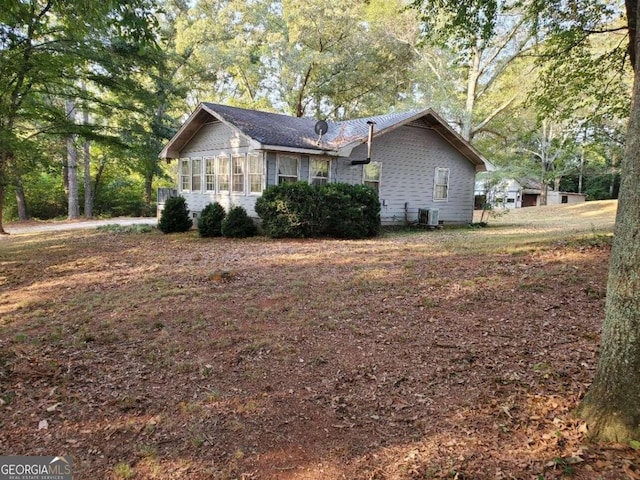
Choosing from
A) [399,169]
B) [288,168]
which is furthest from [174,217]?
[399,169]

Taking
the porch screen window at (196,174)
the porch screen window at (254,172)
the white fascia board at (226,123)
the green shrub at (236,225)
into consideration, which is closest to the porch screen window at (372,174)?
the porch screen window at (254,172)

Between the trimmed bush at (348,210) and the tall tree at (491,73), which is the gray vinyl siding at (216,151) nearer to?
the trimmed bush at (348,210)

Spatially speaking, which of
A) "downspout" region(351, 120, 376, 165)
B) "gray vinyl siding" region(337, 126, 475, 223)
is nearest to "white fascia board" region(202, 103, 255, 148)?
"gray vinyl siding" region(337, 126, 475, 223)

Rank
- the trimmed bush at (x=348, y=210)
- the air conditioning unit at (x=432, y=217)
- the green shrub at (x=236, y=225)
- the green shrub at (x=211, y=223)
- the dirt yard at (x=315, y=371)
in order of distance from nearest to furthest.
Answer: the dirt yard at (x=315, y=371) < the trimmed bush at (x=348, y=210) < the green shrub at (x=236, y=225) < the green shrub at (x=211, y=223) < the air conditioning unit at (x=432, y=217)

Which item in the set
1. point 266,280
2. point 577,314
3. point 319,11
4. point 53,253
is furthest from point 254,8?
point 577,314

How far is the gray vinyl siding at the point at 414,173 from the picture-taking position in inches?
589

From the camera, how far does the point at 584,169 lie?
39.8 meters

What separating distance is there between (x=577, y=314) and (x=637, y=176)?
2735 mm

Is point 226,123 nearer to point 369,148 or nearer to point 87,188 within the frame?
point 369,148

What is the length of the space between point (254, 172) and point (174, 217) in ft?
11.2

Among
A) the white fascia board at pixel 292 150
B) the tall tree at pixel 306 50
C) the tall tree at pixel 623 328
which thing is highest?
the tall tree at pixel 306 50

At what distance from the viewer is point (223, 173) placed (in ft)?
49.1

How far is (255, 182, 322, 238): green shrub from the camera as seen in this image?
1155 centimetres

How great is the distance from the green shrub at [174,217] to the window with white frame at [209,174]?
1.34 m
